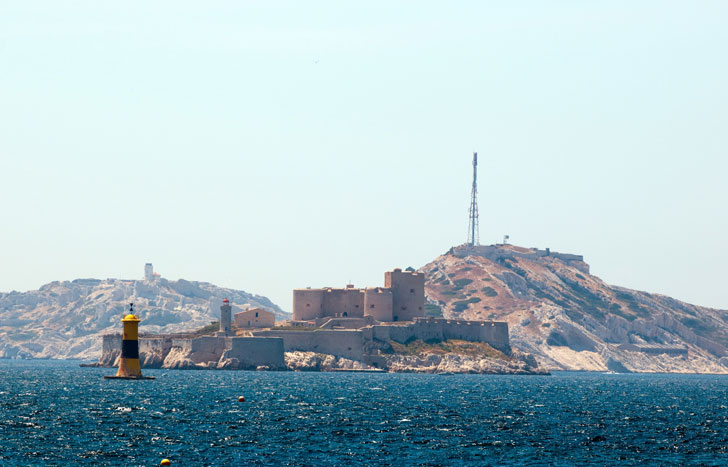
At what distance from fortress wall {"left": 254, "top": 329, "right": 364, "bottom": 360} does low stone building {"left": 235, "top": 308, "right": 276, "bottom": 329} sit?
1306 centimetres

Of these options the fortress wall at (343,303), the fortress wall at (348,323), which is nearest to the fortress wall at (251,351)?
the fortress wall at (348,323)

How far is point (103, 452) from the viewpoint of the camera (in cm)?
5641

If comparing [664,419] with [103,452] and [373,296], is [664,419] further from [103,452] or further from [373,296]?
[373,296]

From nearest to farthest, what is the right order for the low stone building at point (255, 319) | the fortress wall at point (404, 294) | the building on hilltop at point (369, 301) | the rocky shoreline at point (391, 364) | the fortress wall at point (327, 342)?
the rocky shoreline at point (391, 364), the fortress wall at point (327, 342), the low stone building at point (255, 319), the building on hilltop at point (369, 301), the fortress wall at point (404, 294)

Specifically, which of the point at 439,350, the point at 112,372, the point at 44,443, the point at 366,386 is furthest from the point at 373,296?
the point at 44,443

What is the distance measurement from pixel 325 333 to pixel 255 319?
61.2ft

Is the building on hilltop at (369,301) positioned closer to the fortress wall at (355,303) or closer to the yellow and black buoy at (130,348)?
the fortress wall at (355,303)

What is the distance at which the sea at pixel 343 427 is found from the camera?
5709 cm

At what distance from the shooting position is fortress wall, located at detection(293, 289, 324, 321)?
18188 centimetres

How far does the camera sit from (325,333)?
164625 mm

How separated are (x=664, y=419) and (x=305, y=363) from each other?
276ft

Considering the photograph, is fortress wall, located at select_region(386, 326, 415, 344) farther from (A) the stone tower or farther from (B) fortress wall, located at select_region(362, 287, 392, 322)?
(A) the stone tower

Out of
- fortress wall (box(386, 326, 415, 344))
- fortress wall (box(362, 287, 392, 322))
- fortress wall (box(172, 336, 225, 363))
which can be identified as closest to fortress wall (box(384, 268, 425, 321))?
fortress wall (box(362, 287, 392, 322))

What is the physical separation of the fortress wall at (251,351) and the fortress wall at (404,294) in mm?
29041
